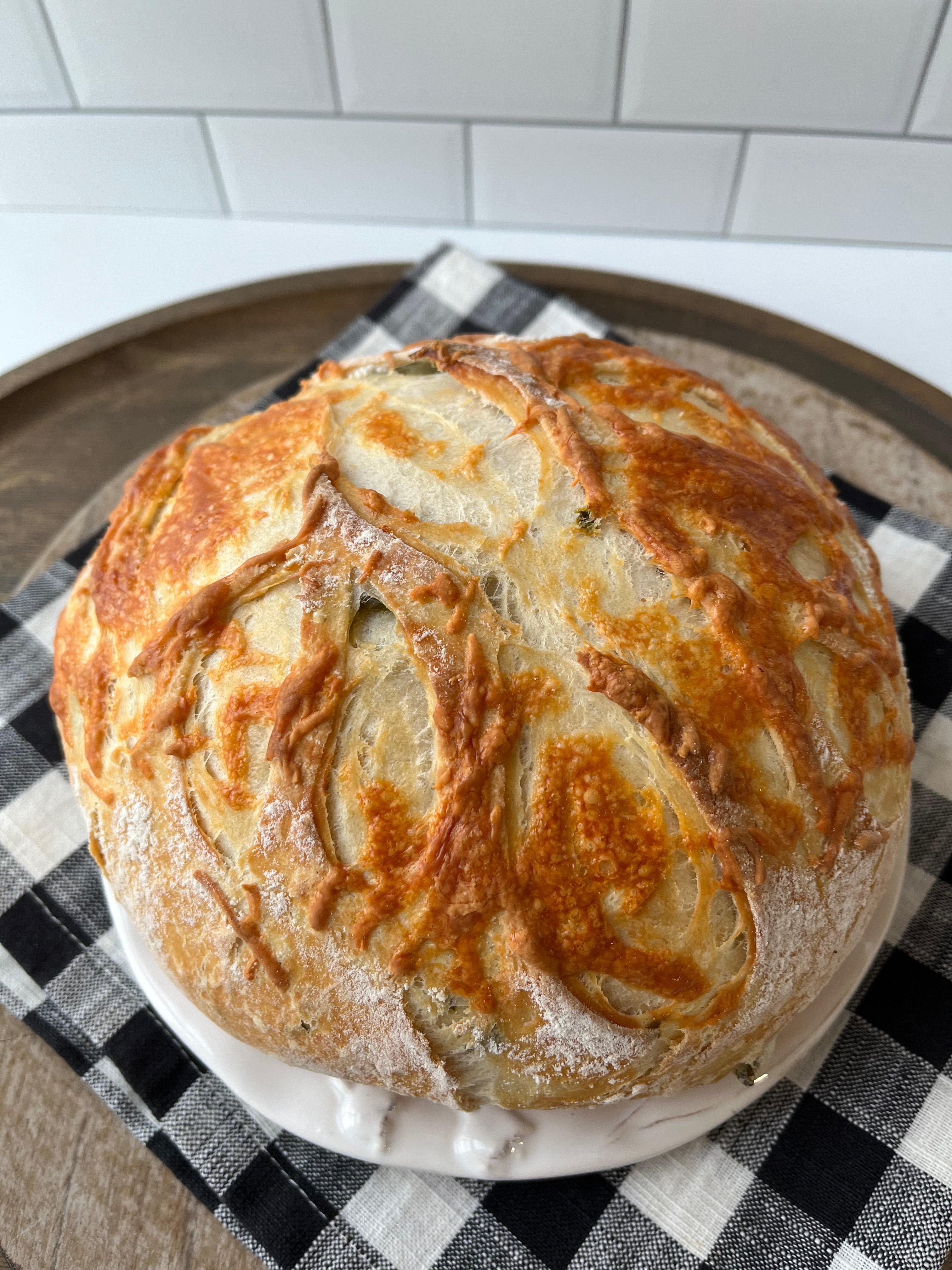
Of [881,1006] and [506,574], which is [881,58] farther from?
[881,1006]

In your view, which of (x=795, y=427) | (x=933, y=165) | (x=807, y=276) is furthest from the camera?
(x=807, y=276)

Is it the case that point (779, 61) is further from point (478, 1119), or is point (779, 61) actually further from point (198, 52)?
point (478, 1119)

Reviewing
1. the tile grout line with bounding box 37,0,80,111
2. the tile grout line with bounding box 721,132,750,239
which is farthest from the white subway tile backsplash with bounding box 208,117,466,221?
the tile grout line with bounding box 721,132,750,239

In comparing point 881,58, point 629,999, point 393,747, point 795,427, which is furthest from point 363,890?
point 881,58

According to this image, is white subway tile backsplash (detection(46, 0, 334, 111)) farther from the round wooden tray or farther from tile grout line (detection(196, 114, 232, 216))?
the round wooden tray

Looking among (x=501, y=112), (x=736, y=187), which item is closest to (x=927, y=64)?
(x=736, y=187)

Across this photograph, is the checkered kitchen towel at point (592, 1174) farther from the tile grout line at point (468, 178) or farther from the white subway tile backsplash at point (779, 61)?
the tile grout line at point (468, 178)

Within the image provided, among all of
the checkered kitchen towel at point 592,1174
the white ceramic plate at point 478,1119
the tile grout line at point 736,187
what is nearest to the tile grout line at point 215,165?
the tile grout line at point 736,187
